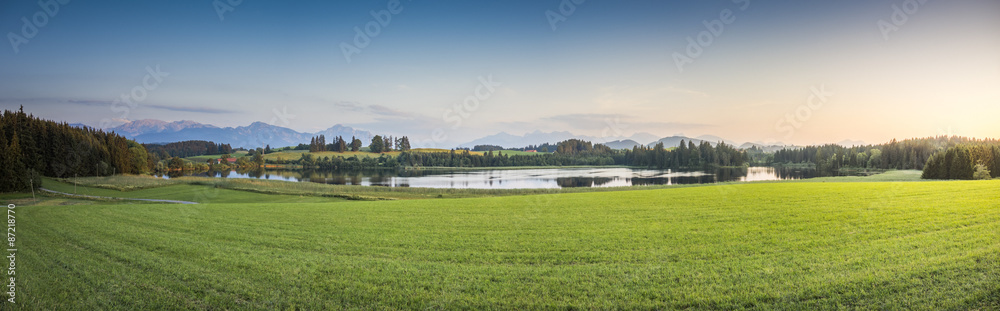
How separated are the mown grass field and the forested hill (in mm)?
42377

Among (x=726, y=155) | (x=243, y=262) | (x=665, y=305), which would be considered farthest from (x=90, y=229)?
(x=726, y=155)

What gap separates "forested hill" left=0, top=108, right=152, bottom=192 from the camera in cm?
4834

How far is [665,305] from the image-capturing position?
6.15 metres

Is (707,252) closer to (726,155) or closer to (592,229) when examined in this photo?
(592,229)

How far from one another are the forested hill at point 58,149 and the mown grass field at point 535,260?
42.4m

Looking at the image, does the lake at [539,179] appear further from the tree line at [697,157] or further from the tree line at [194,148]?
the tree line at [194,148]

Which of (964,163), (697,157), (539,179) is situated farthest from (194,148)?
(964,163)

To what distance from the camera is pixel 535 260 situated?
906cm

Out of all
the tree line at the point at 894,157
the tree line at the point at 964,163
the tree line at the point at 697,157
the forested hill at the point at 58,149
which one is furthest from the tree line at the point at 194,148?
the tree line at the point at 894,157

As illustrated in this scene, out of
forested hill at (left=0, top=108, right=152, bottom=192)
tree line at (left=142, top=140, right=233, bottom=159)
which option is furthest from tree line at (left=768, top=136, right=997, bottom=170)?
tree line at (left=142, top=140, right=233, bottom=159)

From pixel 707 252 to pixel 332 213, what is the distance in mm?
15143

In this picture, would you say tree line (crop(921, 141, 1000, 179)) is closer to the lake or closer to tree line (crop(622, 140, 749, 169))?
the lake

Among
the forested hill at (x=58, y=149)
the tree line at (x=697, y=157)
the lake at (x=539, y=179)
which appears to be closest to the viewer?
the forested hill at (x=58, y=149)

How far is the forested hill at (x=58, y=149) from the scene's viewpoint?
159 feet
